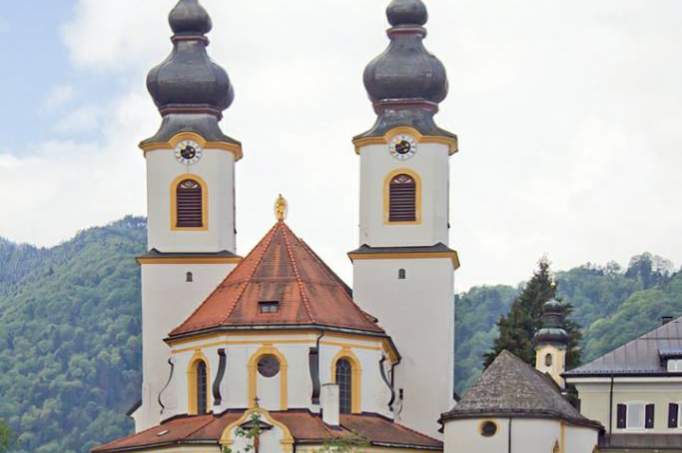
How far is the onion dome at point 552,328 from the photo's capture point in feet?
318

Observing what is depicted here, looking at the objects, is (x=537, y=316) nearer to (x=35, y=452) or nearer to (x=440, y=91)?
(x=440, y=91)

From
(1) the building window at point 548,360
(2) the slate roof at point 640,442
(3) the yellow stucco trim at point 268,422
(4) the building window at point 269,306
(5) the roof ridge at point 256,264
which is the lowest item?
(2) the slate roof at point 640,442

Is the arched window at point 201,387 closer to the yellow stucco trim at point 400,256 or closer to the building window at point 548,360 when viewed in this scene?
the yellow stucco trim at point 400,256

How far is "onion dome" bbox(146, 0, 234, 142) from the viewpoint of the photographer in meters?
93.6

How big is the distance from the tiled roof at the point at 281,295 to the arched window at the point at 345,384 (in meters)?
1.40

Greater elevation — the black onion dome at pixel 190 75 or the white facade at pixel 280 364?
the black onion dome at pixel 190 75

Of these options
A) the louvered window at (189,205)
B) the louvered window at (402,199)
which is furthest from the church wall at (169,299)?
the louvered window at (402,199)

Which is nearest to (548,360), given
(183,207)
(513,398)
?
(513,398)

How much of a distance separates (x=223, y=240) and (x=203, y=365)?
7.73 metres

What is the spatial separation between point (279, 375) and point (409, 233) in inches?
395

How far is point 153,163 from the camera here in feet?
307

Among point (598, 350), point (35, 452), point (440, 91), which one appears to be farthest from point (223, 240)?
point (35, 452)

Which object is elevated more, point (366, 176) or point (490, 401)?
point (366, 176)

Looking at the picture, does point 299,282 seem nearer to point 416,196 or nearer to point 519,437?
point 416,196
